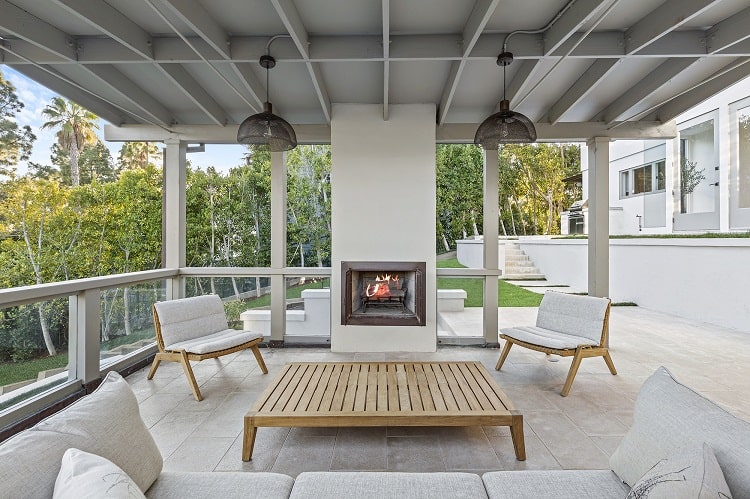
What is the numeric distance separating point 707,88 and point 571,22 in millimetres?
2390

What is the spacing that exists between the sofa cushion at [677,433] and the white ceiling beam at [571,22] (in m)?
2.24

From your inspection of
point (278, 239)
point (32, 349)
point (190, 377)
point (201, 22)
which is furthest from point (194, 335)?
point (201, 22)

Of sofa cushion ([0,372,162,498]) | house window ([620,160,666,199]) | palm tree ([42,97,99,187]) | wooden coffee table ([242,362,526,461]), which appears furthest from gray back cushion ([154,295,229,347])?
palm tree ([42,97,99,187])

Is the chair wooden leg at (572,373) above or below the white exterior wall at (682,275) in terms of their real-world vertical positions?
below

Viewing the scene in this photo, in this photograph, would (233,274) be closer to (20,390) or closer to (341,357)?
(341,357)

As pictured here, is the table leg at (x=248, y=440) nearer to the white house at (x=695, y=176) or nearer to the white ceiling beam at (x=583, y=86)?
the white ceiling beam at (x=583, y=86)

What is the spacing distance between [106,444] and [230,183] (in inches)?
171

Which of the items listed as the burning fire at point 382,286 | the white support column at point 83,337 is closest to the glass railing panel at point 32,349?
the white support column at point 83,337

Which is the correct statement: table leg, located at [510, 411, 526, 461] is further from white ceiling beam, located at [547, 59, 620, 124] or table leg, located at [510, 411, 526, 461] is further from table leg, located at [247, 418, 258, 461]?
white ceiling beam, located at [547, 59, 620, 124]

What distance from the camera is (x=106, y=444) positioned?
1.15m

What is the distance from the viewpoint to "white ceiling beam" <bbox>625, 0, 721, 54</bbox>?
2369 mm

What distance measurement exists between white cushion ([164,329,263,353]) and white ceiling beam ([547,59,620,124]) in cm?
407

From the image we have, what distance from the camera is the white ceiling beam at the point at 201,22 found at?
2316 mm

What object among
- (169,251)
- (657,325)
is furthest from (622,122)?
(169,251)
